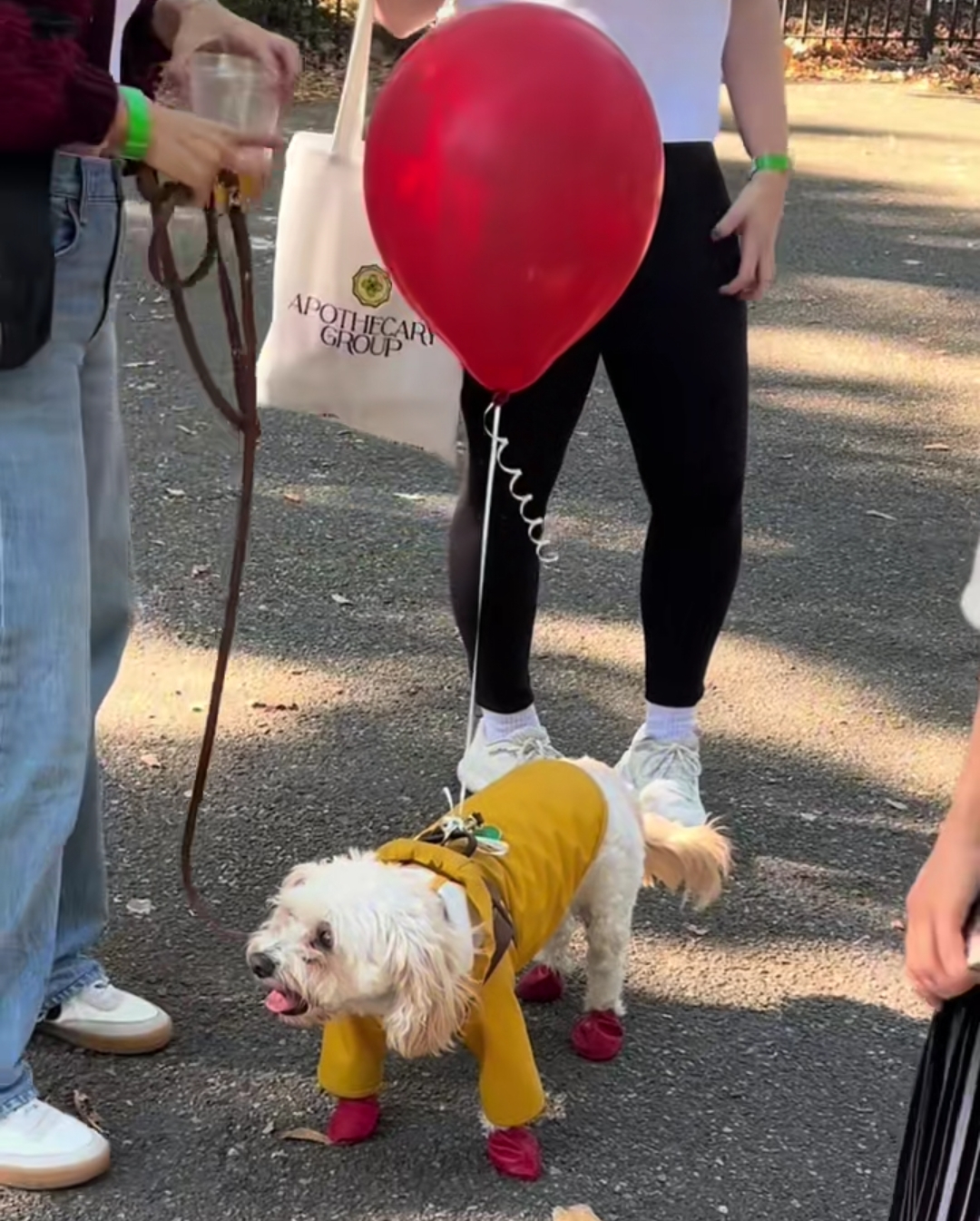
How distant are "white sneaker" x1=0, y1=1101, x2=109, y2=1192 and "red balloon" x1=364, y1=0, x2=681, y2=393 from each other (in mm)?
1240

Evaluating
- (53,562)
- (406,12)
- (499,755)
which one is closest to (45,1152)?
(53,562)

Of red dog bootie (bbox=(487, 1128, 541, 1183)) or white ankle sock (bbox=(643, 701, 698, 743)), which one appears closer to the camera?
red dog bootie (bbox=(487, 1128, 541, 1183))

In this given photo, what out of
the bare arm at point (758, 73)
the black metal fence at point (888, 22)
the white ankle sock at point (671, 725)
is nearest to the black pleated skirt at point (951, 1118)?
the white ankle sock at point (671, 725)

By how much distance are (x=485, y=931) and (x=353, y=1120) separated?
1.30ft

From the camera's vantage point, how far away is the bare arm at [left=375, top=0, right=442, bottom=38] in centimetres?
279

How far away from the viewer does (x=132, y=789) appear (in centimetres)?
322

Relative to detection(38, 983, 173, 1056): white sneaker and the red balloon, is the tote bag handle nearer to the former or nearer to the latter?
the red balloon

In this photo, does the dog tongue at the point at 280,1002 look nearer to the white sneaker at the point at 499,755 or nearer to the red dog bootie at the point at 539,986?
the red dog bootie at the point at 539,986

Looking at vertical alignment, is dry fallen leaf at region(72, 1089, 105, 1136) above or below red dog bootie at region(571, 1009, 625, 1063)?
below

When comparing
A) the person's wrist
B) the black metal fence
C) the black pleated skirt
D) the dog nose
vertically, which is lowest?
the dog nose

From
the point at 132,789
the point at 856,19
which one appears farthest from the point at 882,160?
the point at 132,789

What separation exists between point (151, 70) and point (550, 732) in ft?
5.86

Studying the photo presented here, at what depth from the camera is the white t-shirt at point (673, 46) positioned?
2666 mm

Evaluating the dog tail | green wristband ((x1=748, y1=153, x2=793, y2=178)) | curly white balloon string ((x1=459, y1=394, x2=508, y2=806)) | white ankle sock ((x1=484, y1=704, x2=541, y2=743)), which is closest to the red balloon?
curly white balloon string ((x1=459, y1=394, x2=508, y2=806))
